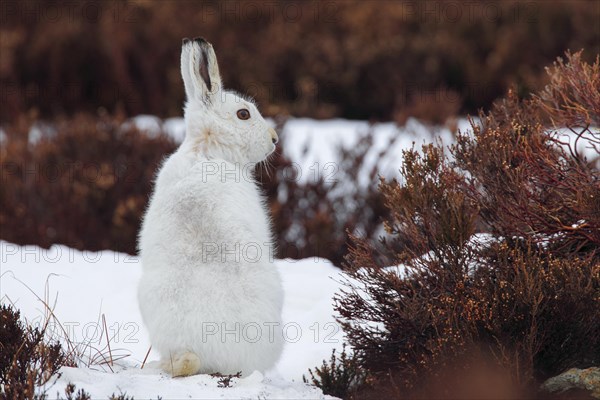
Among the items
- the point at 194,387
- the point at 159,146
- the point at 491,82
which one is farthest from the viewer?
the point at 491,82

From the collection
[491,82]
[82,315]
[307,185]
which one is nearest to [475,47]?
[491,82]

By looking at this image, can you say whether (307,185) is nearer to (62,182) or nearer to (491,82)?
(62,182)

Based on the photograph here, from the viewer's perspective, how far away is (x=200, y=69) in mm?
3732

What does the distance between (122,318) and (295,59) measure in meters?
7.06

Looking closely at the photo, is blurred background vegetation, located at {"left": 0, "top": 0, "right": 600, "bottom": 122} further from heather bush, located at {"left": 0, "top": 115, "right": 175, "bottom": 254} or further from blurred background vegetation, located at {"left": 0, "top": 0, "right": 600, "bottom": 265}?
heather bush, located at {"left": 0, "top": 115, "right": 175, "bottom": 254}

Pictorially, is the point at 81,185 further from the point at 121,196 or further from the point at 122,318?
the point at 122,318

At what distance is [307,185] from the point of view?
7562 mm

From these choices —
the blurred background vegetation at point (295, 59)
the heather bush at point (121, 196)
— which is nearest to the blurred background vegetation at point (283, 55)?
the blurred background vegetation at point (295, 59)

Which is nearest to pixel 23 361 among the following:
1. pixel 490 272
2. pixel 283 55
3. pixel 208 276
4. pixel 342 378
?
pixel 208 276

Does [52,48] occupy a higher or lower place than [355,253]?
higher

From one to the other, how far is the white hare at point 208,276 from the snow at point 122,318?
0.37 feet

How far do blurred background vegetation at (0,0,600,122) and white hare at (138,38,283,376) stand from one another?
6.87 meters

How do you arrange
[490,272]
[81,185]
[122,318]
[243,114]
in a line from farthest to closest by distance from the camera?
[81,185] → [122,318] → [243,114] → [490,272]

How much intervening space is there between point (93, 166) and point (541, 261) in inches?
204
